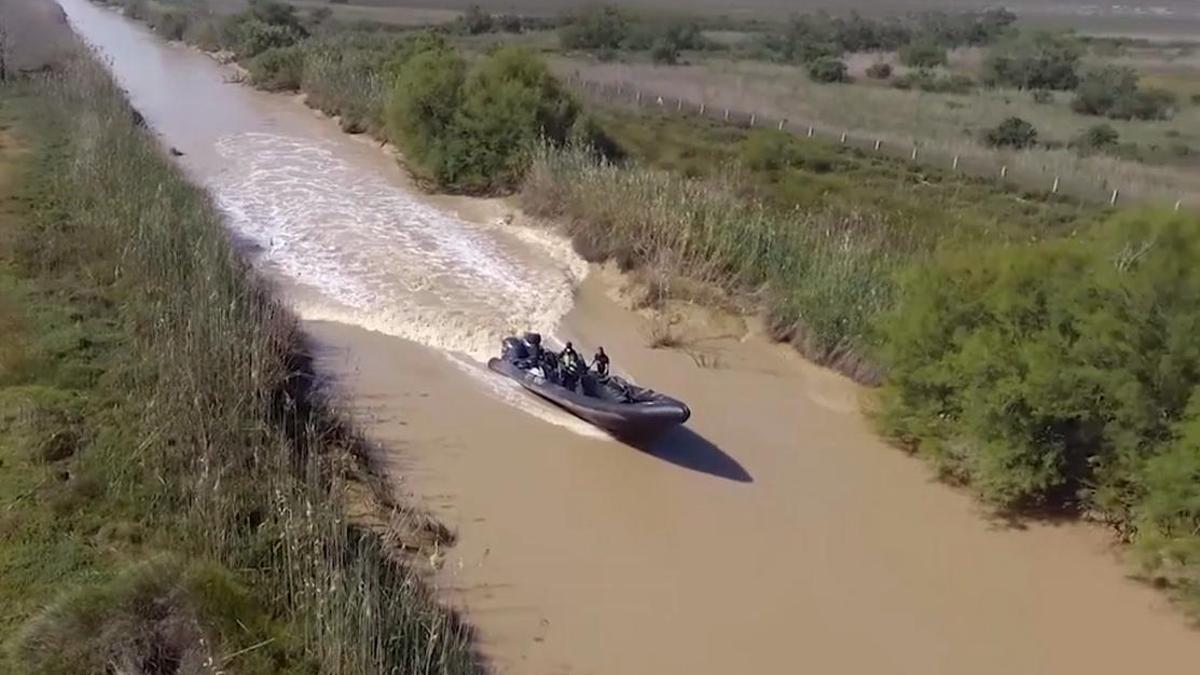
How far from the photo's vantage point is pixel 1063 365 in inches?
485

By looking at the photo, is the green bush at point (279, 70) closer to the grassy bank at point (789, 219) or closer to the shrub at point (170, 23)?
the grassy bank at point (789, 219)

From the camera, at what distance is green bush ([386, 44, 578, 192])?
83.9ft

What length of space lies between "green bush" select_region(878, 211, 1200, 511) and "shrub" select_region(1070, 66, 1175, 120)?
3246 centimetres

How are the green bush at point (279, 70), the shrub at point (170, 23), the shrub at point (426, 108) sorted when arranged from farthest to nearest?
the shrub at point (170, 23) < the green bush at point (279, 70) < the shrub at point (426, 108)

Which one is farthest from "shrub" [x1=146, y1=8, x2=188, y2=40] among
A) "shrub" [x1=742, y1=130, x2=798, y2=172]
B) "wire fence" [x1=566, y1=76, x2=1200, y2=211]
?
"shrub" [x1=742, y1=130, x2=798, y2=172]

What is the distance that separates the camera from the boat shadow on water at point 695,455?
44.6ft

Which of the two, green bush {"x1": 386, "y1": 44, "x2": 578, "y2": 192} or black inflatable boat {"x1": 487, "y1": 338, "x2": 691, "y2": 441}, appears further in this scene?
green bush {"x1": 386, "y1": 44, "x2": 578, "y2": 192}

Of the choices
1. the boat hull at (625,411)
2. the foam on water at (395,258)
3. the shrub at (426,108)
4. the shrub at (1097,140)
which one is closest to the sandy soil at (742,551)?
the boat hull at (625,411)

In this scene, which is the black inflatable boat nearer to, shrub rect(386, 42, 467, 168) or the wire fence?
the wire fence

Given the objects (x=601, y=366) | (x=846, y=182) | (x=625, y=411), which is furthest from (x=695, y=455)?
(x=846, y=182)

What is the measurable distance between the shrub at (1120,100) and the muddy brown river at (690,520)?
3006cm

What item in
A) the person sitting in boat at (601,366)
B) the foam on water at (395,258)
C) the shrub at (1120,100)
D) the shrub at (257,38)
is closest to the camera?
the person sitting in boat at (601,366)

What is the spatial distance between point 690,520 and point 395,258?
9950 mm

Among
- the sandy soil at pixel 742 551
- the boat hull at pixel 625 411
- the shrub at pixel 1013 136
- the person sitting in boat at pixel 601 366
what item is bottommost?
the sandy soil at pixel 742 551
